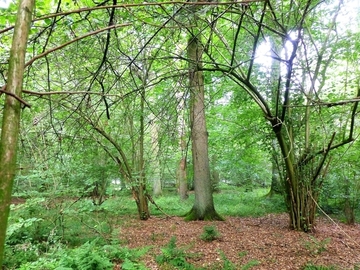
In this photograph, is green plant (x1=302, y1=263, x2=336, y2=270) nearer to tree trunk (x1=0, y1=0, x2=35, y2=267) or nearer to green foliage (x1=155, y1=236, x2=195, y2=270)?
green foliage (x1=155, y1=236, x2=195, y2=270)

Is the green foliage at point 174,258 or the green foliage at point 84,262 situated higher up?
the green foliage at point 84,262

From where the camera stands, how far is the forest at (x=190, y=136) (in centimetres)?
259

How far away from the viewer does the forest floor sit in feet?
12.1

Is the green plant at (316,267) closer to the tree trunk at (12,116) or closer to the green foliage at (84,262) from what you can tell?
the green foliage at (84,262)

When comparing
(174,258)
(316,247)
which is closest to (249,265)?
(174,258)

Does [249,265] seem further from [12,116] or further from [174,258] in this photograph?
[12,116]

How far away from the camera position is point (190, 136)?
7.77 ft

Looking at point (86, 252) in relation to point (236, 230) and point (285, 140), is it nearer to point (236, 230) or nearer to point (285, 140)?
point (236, 230)

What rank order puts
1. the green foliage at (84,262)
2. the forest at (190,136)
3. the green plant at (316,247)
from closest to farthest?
the forest at (190,136) < the green foliage at (84,262) < the green plant at (316,247)

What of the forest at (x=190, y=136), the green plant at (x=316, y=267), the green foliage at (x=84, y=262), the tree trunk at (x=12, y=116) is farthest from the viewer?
the green plant at (x=316, y=267)

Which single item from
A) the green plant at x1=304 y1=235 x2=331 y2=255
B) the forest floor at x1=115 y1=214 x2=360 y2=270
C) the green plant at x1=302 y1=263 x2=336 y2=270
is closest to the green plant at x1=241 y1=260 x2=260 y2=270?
the forest floor at x1=115 y1=214 x2=360 y2=270

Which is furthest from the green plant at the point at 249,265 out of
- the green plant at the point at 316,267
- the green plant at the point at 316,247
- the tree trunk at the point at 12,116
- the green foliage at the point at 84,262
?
the tree trunk at the point at 12,116

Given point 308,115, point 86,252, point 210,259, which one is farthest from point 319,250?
point 86,252

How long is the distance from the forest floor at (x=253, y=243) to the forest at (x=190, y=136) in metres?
0.03
